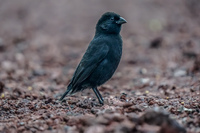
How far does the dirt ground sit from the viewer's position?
12.8 ft

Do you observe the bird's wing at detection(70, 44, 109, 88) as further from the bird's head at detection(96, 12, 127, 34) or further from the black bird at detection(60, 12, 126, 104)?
the bird's head at detection(96, 12, 127, 34)

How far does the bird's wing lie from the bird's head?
392 mm

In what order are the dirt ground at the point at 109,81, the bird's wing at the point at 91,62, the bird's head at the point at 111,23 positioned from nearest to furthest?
1. the dirt ground at the point at 109,81
2. the bird's wing at the point at 91,62
3. the bird's head at the point at 111,23

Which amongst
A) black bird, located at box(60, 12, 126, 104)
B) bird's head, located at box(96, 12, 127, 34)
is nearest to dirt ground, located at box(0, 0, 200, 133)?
black bird, located at box(60, 12, 126, 104)

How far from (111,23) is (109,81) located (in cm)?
226

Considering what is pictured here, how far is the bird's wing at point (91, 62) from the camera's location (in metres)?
5.37

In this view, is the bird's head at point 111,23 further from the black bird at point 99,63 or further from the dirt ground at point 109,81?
the dirt ground at point 109,81

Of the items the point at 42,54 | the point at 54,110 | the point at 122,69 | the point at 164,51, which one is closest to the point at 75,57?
the point at 42,54

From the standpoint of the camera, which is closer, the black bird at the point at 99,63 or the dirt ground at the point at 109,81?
the dirt ground at the point at 109,81

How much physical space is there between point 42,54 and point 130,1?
523 cm

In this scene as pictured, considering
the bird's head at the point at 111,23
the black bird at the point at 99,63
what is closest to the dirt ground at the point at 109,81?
the black bird at the point at 99,63

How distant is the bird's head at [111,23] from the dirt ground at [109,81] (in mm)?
1123

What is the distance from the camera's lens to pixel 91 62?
5418 millimetres

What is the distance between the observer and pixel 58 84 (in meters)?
7.50
